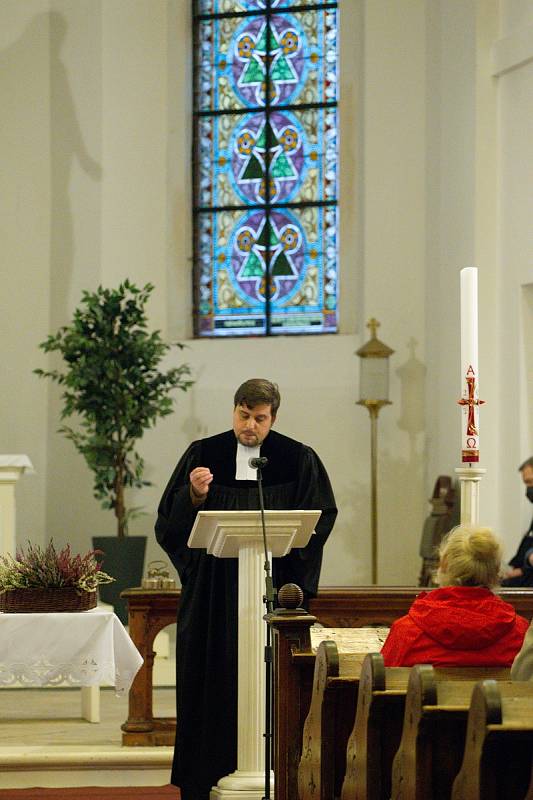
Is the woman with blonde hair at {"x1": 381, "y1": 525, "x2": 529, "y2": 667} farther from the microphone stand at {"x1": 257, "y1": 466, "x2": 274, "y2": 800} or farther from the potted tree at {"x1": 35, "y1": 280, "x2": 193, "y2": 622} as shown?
the potted tree at {"x1": 35, "y1": 280, "x2": 193, "y2": 622}

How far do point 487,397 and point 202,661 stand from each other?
510 cm

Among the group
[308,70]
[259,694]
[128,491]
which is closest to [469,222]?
[308,70]

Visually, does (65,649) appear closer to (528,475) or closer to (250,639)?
(250,639)

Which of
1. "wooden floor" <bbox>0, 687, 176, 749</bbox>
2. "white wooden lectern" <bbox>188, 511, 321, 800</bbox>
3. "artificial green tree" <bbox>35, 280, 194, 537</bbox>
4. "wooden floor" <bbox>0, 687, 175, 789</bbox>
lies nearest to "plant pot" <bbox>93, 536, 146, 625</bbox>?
"artificial green tree" <bbox>35, 280, 194, 537</bbox>

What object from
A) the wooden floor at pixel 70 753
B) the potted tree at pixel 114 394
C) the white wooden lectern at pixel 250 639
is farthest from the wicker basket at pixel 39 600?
the potted tree at pixel 114 394

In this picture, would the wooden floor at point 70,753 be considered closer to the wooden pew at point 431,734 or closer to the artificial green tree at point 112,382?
the artificial green tree at point 112,382

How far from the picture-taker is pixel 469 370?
5.10 meters

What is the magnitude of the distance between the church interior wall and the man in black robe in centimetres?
512

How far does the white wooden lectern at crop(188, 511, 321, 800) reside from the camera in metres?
4.59

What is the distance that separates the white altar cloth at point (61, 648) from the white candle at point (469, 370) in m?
1.65

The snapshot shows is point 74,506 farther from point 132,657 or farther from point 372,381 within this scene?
point 132,657

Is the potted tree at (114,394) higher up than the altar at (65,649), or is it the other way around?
the potted tree at (114,394)

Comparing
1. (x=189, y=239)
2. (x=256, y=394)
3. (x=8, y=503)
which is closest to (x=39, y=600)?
(x=256, y=394)

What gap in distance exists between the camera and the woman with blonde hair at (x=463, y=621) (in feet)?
12.2
